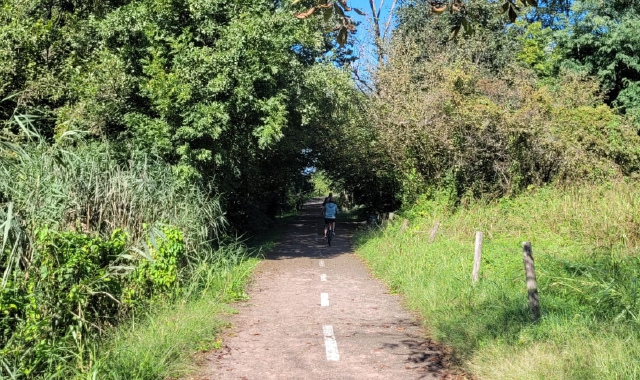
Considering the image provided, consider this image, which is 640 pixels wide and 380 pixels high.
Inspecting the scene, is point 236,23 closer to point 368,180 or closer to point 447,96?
point 447,96

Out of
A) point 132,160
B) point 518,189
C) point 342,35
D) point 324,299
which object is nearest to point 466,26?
point 342,35

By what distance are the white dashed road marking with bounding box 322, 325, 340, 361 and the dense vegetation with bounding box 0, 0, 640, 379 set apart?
147 cm

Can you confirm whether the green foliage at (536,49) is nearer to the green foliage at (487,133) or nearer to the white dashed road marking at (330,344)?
the green foliage at (487,133)

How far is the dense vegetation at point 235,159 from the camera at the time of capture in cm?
690

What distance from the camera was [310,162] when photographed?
35812mm

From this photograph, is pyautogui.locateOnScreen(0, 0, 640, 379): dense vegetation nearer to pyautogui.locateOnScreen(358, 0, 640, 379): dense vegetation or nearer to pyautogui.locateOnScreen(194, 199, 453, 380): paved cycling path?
pyautogui.locateOnScreen(358, 0, 640, 379): dense vegetation

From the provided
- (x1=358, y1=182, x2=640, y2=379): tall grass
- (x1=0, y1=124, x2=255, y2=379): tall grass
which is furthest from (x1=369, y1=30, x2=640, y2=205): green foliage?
(x1=0, y1=124, x2=255, y2=379): tall grass

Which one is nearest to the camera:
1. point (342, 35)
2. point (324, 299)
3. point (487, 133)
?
point (342, 35)

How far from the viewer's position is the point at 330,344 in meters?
7.97

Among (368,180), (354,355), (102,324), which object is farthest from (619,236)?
(368,180)

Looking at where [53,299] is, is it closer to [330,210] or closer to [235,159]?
[235,159]

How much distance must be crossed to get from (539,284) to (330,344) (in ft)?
12.4

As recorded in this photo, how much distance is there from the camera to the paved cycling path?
6.86 metres

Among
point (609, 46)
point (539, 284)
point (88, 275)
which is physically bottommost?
point (539, 284)
